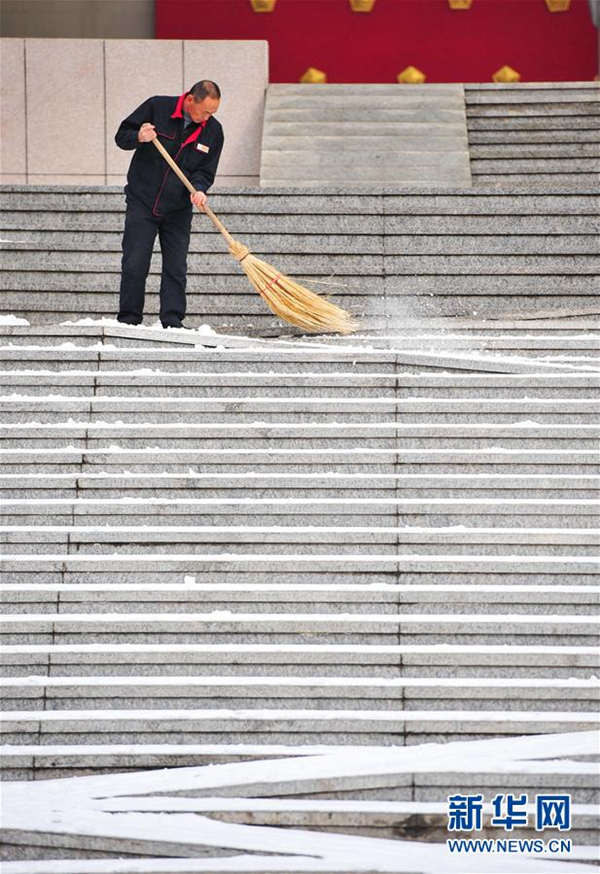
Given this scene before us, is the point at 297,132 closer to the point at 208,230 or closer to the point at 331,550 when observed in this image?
the point at 208,230

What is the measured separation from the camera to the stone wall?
988 centimetres

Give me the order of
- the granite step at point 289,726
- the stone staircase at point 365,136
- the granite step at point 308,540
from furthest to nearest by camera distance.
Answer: the stone staircase at point 365,136
the granite step at point 308,540
the granite step at point 289,726

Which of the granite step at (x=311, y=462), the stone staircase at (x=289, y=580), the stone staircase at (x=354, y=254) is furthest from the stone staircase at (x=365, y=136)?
the granite step at (x=311, y=462)

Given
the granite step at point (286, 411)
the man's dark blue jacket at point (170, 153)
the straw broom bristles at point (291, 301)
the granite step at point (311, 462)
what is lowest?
the granite step at point (311, 462)

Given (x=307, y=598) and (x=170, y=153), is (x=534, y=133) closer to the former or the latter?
(x=170, y=153)

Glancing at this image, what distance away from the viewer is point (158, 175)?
21.4 ft

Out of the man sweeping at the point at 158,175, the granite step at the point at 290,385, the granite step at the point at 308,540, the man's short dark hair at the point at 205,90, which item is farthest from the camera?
the man sweeping at the point at 158,175

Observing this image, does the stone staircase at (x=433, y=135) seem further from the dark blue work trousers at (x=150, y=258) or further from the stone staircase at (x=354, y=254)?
the dark blue work trousers at (x=150, y=258)

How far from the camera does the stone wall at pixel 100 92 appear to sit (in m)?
9.88

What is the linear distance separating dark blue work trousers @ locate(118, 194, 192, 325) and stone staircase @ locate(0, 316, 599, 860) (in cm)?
64

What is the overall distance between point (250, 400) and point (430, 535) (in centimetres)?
100

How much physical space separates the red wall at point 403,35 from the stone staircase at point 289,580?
17.8 ft

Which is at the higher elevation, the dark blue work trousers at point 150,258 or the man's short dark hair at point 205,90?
the man's short dark hair at point 205,90

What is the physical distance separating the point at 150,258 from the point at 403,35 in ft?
16.8
